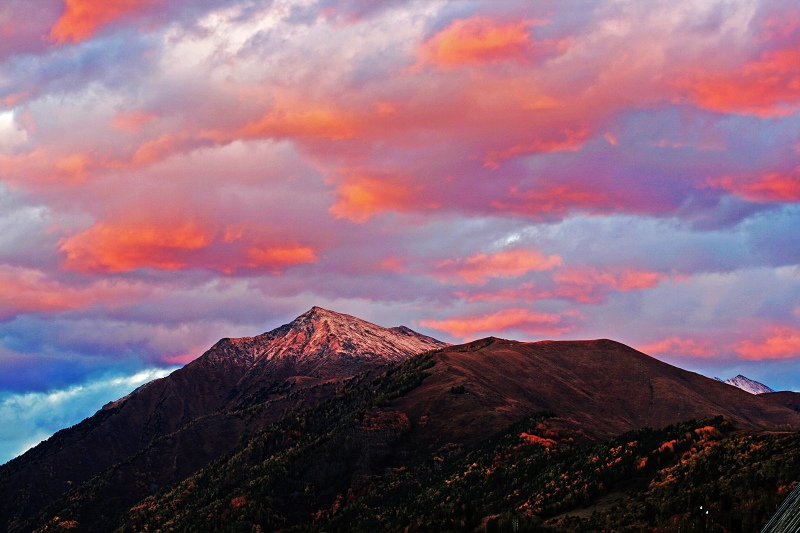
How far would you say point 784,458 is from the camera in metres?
109

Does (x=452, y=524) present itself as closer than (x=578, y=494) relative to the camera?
Yes

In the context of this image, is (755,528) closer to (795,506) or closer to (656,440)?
(795,506)

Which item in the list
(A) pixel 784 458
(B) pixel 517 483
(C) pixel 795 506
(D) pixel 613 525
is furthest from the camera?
(B) pixel 517 483

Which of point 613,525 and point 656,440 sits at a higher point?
point 656,440

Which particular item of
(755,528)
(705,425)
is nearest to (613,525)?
(755,528)

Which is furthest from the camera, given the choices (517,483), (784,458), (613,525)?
(517,483)

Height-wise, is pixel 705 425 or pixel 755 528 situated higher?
pixel 705 425

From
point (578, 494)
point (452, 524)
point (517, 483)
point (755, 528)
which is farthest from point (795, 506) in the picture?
point (517, 483)

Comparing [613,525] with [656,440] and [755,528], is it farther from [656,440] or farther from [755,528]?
[656,440]

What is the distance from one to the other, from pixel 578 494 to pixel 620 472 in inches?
328

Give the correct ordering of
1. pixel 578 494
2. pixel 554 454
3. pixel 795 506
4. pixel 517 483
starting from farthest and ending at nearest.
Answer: pixel 554 454 → pixel 517 483 → pixel 578 494 → pixel 795 506

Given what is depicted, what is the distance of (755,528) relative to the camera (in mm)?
93438

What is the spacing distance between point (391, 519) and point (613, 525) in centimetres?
9072

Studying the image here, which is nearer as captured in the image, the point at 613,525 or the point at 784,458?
the point at 784,458
